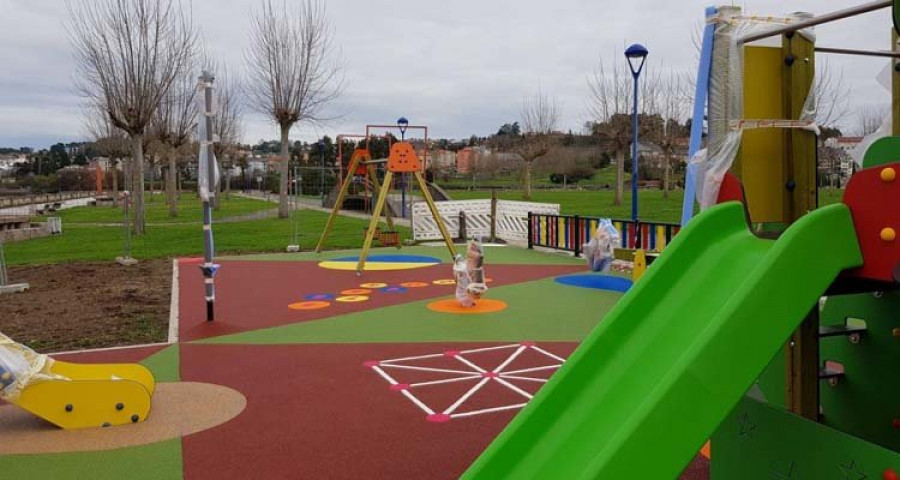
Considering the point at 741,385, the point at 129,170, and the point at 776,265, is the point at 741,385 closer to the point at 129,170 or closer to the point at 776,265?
the point at 776,265

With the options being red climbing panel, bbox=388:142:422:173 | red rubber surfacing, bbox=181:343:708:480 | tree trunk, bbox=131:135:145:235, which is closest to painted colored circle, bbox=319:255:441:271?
red climbing panel, bbox=388:142:422:173

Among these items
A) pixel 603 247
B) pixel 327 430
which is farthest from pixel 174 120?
pixel 327 430

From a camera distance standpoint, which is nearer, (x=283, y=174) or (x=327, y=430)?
(x=327, y=430)

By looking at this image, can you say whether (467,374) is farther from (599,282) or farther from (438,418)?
(599,282)

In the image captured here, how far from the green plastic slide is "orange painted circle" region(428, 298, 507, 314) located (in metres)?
6.61

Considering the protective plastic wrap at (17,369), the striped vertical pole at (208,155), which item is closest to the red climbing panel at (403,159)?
the striped vertical pole at (208,155)

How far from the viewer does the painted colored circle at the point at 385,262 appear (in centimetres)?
1550

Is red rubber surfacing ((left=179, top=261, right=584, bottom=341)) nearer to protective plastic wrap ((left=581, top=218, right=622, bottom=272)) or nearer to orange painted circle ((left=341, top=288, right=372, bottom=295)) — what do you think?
orange painted circle ((left=341, top=288, right=372, bottom=295))

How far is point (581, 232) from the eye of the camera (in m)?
17.0

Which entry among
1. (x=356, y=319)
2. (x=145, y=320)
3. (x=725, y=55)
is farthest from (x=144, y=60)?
(x=725, y=55)

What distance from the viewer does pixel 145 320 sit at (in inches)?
408

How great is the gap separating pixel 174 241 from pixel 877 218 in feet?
73.3

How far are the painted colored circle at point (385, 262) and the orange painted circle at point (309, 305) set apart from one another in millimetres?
3863

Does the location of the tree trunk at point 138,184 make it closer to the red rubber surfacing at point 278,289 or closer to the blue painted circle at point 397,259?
the red rubber surfacing at point 278,289
